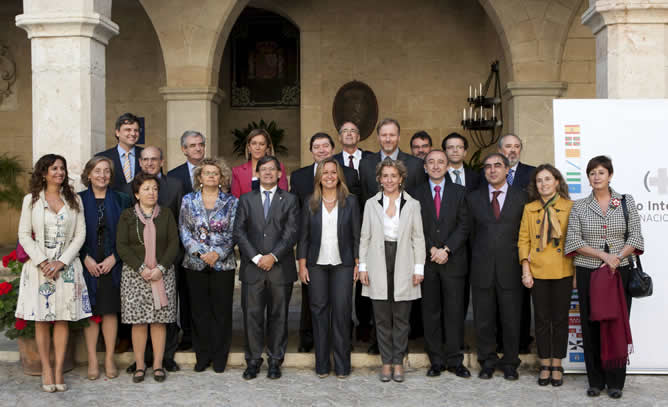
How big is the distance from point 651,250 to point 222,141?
9.48 metres

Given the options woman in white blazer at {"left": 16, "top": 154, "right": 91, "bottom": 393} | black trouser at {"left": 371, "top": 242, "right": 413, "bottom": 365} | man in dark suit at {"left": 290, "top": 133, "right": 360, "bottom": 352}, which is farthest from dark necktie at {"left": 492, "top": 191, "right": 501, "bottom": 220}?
woman in white blazer at {"left": 16, "top": 154, "right": 91, "bottom": 393}

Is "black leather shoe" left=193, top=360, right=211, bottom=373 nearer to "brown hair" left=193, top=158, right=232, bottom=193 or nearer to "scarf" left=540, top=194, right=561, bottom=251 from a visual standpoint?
"brown hair" left=193, top=158, right=232, bottom=193

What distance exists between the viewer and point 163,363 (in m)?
4.90

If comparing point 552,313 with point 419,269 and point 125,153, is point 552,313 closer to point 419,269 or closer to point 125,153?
point 419,269

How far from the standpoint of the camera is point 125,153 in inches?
205

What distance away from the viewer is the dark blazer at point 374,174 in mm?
5105

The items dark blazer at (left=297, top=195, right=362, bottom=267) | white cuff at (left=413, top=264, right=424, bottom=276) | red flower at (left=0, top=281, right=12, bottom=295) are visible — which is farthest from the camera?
red flower at (left=0, top=281, right=12, bottom=295)

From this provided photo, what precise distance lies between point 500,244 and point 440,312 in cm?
69

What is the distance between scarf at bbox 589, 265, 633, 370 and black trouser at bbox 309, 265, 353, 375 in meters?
1.72

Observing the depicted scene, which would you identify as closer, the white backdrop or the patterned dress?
the patterned dress

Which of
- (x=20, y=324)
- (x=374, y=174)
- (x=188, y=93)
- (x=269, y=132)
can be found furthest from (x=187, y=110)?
(x=20, y=324)

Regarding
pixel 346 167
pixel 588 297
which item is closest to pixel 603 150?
pixel 588 297

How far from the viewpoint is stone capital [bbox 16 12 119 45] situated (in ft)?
17.0

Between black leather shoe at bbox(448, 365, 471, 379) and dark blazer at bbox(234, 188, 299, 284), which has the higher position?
dark blazer at bbox(234, 188, 299, 284)
